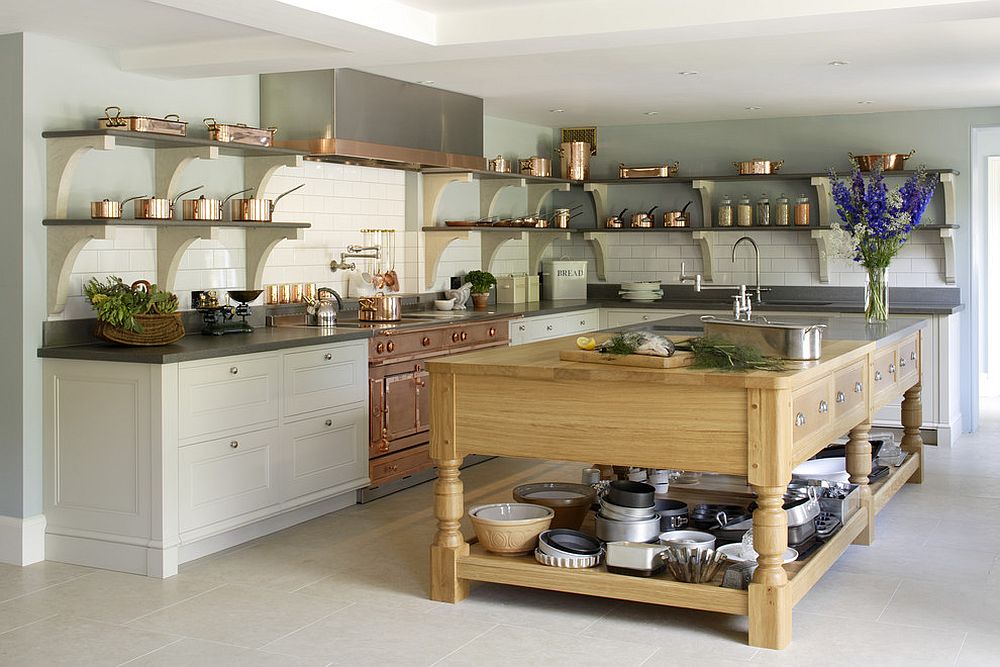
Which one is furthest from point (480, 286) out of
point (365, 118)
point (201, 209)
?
point (201, 209)

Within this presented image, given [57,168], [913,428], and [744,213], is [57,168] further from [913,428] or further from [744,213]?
[744,213]

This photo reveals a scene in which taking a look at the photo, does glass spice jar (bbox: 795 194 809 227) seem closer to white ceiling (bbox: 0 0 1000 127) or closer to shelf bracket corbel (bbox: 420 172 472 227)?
white ceiling (bbox: 0 0 1000 127)

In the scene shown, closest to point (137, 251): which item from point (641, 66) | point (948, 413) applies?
point (641, 66)

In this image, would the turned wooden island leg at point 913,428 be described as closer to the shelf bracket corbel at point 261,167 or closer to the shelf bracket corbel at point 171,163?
the shelf bracket corbel at point 261,167

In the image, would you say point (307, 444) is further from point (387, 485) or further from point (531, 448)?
point (531, 448)

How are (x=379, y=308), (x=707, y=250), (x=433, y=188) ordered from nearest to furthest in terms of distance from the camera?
(x=379, y=308)
(x=433, y=188)
(x=707, y=250)

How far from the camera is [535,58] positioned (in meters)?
6.23

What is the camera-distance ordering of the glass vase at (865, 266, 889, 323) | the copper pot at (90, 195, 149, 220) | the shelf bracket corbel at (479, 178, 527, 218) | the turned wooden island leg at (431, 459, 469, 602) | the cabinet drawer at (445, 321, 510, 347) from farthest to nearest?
the shelf bracket corbel at (479, 178, 527, 218), the cabinet drawer at (445, 321, 510, 347), the glass vase at (865, 266, 889, 323), the copper pot at (90, 195, 149, 220), the turned wooden island leg at (431, 459, 469, 602)

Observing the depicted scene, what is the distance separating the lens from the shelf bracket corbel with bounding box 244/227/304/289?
6113 millimetres

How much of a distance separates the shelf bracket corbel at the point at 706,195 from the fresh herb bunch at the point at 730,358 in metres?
4.97

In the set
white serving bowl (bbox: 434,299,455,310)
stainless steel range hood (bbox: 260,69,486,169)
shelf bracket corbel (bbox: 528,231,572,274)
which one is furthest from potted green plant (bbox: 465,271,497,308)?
shelf bracket corbel (bbox: 528,231,572,274)

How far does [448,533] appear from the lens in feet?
14.6

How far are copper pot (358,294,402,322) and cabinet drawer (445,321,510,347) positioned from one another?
0.40m

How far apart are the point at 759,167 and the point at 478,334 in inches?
114
